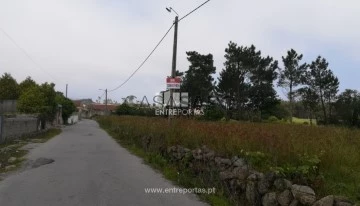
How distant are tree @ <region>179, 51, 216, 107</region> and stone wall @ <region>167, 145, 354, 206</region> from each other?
53883 mm

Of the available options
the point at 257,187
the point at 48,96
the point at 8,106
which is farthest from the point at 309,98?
the point at 257,187

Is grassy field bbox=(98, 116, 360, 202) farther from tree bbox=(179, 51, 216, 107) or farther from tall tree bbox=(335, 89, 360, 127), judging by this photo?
tree bbox=(179, 51, 216, 107)

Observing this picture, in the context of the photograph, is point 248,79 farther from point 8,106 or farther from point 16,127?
point 16,127

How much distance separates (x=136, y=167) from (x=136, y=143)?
9938mm

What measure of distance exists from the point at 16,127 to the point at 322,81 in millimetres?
51735

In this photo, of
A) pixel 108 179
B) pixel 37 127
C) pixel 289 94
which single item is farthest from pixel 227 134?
pixel 289 94

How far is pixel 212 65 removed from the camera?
66.4 m

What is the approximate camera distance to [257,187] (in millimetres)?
7582

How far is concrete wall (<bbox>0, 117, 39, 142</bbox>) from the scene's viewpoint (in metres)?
23.8

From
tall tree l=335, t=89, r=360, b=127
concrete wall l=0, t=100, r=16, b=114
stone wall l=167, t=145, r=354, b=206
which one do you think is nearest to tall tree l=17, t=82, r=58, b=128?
concrete wall l=0, t=100, r=16, b=114

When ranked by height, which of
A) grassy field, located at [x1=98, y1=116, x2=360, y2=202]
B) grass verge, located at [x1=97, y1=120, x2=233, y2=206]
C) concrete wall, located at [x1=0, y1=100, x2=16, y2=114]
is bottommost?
grass verge, located at [x1=97, y1=120, x2=233, y2=206]

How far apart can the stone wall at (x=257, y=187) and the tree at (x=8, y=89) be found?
5438 cm

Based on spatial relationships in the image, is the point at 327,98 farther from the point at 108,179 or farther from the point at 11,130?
the point at 108,179

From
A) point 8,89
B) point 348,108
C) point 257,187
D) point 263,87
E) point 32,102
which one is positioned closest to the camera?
point 257,187
